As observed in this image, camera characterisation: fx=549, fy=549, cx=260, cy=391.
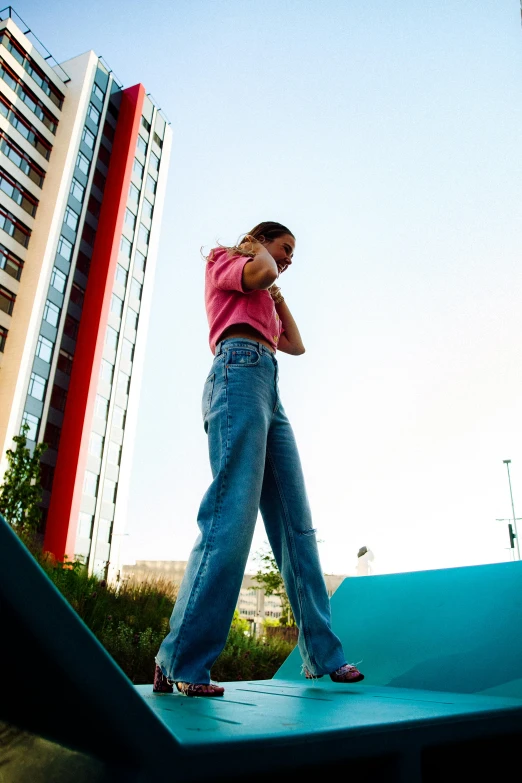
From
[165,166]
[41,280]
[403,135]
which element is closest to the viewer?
[403,135]

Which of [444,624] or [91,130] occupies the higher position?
[91,130]

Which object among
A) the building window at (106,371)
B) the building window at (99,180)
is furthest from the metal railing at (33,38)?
the building window at (106,371)

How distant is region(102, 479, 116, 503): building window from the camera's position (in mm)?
30484

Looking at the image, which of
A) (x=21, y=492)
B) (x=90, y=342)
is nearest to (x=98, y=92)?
(x=90, y=342)

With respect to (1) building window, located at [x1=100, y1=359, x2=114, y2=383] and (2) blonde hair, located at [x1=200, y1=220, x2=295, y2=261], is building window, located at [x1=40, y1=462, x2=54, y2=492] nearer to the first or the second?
(1) building window, located at [x1=100, y1=359, x2=114, y2=383]

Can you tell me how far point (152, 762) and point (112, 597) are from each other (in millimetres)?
6821

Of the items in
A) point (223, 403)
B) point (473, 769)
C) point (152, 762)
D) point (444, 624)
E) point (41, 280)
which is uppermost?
point (41, 280)

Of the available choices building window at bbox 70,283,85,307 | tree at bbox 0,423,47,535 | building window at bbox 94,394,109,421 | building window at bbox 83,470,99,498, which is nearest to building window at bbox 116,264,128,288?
building window at bbox 70,283,85,307

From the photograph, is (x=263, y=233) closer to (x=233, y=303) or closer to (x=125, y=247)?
(x=233, y=303)

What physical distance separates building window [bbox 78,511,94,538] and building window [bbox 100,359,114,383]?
751 cm

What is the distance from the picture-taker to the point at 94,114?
1296 inches

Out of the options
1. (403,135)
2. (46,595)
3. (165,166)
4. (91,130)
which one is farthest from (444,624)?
(165,166)

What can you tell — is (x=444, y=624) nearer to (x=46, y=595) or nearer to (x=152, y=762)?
(x=152, y=762)

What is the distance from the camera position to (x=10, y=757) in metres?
0.72
